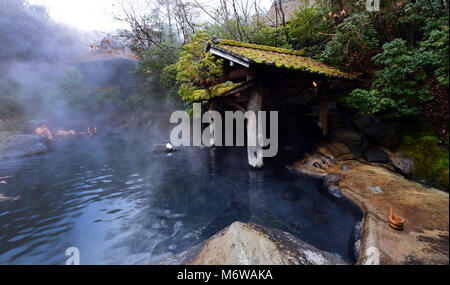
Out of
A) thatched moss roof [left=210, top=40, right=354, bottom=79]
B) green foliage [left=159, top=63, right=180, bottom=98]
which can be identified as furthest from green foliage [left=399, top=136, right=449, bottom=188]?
green foliage [left=159, top=63, right=180, bottom=98]

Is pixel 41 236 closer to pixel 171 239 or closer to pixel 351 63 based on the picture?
pixel 171 239

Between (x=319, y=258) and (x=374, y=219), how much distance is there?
1.39 meters

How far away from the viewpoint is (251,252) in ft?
7.35

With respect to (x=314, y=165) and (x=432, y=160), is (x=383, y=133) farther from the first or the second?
(x=432, y=160)

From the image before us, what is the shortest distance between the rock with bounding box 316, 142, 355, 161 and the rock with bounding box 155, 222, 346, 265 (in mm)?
4517

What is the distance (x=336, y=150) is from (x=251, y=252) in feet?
18.7

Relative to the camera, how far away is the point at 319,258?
2486 millimetres

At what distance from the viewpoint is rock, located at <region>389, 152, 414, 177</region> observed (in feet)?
12.8

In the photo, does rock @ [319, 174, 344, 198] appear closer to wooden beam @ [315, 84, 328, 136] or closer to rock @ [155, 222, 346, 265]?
rock @ [155, 222, 346, 265]

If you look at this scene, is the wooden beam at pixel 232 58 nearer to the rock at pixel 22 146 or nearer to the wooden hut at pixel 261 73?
the wooden hut at pixel 261 73

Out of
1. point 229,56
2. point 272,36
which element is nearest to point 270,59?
point 229,56

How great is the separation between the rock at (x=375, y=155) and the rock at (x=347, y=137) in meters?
0.55

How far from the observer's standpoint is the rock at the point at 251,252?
2191mm

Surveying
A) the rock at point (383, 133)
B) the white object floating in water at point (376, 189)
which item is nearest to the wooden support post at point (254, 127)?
the white object floating in water at point (376, 189)
